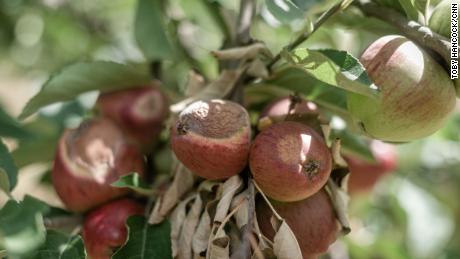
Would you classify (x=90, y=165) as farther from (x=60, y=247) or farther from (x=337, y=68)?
(x=337, y=68)

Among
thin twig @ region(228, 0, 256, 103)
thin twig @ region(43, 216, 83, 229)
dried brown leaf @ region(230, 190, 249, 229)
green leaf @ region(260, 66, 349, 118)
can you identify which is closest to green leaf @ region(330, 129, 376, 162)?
green leaf @ region(260, 66, 349, 118)

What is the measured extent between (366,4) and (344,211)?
345 mm

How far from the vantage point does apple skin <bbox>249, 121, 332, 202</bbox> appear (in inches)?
37.6

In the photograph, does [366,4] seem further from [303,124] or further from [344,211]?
[344,211]

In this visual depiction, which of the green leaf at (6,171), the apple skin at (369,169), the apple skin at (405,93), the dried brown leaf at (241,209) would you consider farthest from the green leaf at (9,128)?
the apple skin at (369,169)

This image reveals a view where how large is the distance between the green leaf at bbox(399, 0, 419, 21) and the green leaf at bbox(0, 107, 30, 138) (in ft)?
2.02

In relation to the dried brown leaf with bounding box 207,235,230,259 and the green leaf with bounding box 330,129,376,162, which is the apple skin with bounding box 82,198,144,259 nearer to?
the dried brown leaf with bounding box 207,235,230,259

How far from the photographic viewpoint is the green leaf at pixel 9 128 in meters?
1.07

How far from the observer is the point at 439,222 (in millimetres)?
2047

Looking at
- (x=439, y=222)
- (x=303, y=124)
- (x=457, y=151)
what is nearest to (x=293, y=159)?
(x=303, y=124)

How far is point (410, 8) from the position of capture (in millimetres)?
1020

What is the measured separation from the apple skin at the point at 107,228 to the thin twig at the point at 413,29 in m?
0.52

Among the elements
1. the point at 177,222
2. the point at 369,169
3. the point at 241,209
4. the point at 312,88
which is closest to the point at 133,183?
the point at 177,222

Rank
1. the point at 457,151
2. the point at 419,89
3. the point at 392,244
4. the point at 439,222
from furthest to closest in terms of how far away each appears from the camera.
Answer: the point at 457,151 < the point at 439,222 < the point at 392,244 < the point at 419,89
